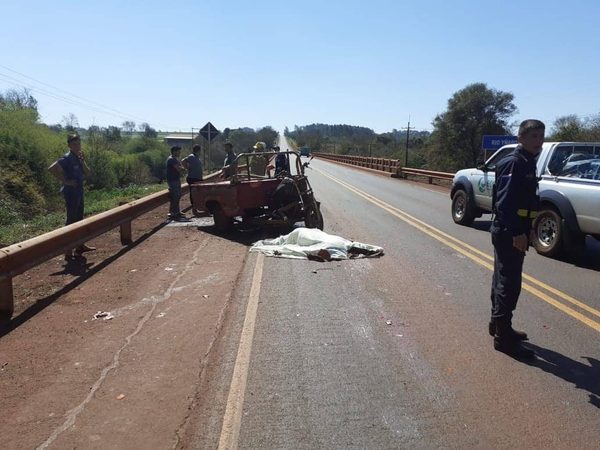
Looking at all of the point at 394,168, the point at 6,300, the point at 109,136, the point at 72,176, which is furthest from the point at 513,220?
the point at 109,136

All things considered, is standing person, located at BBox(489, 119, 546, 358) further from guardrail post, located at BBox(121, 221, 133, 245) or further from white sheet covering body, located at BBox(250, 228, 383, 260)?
guardrail post, located at BBox(121, 221, 133, 245)

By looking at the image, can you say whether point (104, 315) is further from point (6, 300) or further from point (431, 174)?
point (431, 174)

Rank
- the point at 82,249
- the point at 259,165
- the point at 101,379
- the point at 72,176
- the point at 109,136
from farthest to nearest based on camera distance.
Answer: the point at 109,136, the point at 259,165, the point at 82,249, the point at 72,176, the point at 101,379

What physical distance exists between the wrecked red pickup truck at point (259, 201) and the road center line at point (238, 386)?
14.8ft

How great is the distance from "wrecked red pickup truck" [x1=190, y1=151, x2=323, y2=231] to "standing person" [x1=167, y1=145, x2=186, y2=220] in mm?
2174

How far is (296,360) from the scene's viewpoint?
451 cm

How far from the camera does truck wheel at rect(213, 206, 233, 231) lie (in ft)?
36.3

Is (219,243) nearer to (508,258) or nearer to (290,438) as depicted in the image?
(508,258)

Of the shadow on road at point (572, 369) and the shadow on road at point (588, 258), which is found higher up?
the shadow on road at point (572, 369)

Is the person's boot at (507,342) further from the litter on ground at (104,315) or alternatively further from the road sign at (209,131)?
the road sign at (209,131)

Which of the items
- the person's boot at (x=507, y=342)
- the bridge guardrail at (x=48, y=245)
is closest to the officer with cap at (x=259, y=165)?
the bridge guardrail at (x=48, y=245)

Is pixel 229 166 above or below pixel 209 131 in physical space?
below

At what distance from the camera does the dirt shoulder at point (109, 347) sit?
3.49 meters

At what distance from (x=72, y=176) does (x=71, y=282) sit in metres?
2.09
